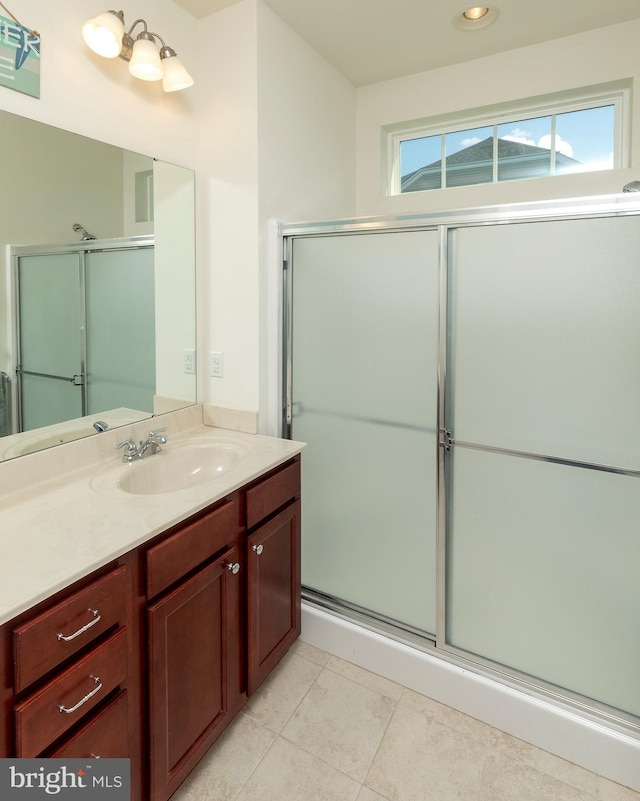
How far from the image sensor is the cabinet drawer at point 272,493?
1.62 m

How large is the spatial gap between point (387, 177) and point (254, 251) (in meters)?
1.14

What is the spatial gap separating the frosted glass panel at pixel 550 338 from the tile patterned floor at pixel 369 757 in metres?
1.01

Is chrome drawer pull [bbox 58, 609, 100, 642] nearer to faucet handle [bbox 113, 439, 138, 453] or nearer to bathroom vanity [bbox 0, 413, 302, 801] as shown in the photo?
bathroom vanity [bbox 0, 413, 302, 801]

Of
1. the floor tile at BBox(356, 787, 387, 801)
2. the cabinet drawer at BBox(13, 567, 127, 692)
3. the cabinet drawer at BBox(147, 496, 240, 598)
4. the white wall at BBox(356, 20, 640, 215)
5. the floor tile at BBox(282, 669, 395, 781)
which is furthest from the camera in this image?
the white wall at BBox(356, 20, 640, 215)

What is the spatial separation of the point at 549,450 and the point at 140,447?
1.42 meters

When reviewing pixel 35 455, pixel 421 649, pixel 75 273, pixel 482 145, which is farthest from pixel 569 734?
pixel 482 145

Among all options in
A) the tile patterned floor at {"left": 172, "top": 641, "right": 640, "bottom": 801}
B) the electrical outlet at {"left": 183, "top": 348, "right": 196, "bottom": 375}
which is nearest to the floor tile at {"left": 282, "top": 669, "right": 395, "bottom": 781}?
the tile patterned floor at {"left": 172, "top": 641, "right": 640, "bottom": 801}

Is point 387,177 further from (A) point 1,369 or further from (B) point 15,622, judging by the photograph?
(B) point 15,622

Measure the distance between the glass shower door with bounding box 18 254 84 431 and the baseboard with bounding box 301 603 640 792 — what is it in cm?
132

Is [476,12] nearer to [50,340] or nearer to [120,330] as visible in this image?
[120,330]

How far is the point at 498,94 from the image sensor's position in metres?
2.28

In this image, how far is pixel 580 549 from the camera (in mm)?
1588

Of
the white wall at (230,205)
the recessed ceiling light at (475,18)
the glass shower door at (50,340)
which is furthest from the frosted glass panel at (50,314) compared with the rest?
the recessed ceiling light at (475,18)

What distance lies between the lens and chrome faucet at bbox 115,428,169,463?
1715mm
